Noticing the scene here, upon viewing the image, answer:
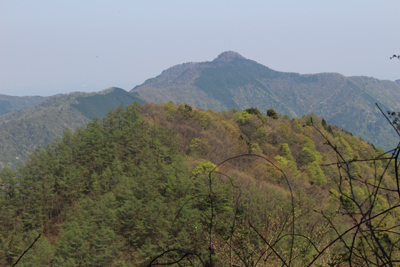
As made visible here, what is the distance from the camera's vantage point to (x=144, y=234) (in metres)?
29.3

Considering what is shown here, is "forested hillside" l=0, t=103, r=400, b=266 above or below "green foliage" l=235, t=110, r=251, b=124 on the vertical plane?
below

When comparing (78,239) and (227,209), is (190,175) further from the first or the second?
(78,239)

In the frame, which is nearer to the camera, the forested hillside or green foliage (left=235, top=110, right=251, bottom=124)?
the forested hillside

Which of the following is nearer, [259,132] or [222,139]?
[222,139]

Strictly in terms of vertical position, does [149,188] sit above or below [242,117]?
below

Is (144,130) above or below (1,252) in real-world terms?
above

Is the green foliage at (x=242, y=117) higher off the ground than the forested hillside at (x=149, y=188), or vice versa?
the green foliage at (x=242, y=117)

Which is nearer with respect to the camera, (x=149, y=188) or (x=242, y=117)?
(x=149, y=188)

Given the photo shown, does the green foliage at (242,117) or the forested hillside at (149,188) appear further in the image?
the green foliage at (242,117)

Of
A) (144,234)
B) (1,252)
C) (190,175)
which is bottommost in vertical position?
(1,252)

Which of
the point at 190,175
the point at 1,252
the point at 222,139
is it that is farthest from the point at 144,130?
the point at 1,252

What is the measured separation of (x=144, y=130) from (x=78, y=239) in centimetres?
2421

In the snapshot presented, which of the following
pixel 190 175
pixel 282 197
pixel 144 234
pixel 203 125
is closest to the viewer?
pixel 282 197

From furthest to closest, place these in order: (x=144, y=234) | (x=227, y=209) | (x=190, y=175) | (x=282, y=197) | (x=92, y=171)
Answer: (x=92, y=171) → (x=190, y=175) → (x=144, y=234) → (x=282, y=197) → (x=227, y=209)
